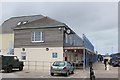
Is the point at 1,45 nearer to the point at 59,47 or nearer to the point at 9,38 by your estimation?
the point at 9,38

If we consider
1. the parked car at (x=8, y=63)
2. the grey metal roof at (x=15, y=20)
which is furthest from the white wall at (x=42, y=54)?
the grey metal roof at (x=15, y=20)

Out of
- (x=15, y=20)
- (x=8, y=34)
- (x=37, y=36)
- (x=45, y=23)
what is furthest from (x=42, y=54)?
(x=15, y=20)

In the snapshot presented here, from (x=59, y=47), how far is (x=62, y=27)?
271 cm

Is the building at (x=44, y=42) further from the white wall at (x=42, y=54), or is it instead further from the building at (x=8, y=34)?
the building at (x=8, y=34)

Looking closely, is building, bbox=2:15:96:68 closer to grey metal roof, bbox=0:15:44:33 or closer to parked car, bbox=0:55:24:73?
parked car, bbox=0:55:24:73

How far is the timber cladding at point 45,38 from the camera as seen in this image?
35875 mm

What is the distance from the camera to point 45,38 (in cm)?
3669

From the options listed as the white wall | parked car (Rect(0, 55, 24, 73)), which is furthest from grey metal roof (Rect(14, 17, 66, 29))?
parked car (Rect(0, 55, 24, 73))

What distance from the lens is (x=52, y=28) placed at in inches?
1435

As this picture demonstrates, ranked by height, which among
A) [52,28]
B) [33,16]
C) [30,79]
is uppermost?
[33,16]

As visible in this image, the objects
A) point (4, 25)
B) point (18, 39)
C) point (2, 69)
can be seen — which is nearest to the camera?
point (2, 69)

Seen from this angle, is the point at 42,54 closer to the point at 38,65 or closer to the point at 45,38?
the point at 38,65

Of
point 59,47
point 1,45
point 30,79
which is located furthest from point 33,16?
point 30,79

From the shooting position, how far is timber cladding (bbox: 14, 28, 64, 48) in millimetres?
35875
